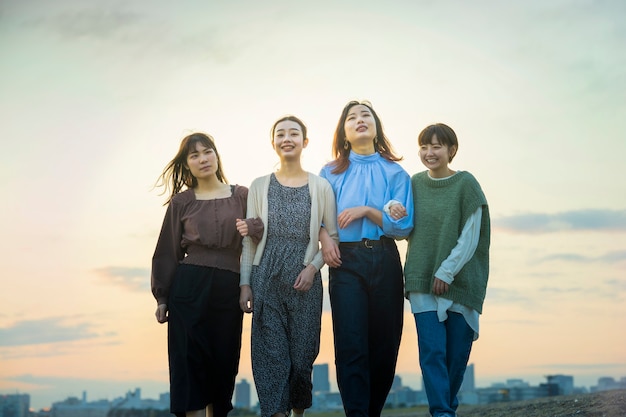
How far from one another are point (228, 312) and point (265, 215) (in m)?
0.75

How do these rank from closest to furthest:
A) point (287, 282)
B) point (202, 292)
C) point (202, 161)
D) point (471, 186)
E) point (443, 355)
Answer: point (443, 355)
point (287, 282)
point (471, 186)
point (202, 292)
point (202, 161)

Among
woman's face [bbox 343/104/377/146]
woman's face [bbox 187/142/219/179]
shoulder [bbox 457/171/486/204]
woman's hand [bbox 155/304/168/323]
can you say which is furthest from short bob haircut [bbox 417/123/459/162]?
woman's hand [bbox 155/304/168/323]

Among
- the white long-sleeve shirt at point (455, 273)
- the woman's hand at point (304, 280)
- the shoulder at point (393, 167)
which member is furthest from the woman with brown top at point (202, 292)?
the white long-sleeve shirt at point (455, 273)

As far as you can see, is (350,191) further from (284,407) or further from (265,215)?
(284,407)

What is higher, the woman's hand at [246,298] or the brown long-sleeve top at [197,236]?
the brown long-sleeve top at [197,236]

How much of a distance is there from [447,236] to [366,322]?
2.62 ft

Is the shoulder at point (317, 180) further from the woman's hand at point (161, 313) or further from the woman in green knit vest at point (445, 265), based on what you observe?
the woman's hand at point (161, 313)

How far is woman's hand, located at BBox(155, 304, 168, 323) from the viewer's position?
5.63 meters

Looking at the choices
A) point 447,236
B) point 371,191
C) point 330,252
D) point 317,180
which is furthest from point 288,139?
point 447,236

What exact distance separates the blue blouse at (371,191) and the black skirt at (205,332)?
0.94m

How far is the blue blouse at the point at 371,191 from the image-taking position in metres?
5.33

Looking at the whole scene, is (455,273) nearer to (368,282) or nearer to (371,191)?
(368,282)

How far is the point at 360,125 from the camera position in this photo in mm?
5559

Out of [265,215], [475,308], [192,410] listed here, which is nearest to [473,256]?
[475,308]
